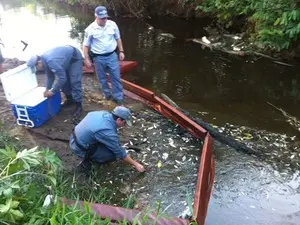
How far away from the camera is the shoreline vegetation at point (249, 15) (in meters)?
9.73

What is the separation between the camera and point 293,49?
445 inches

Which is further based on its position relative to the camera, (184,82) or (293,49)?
(293,49)

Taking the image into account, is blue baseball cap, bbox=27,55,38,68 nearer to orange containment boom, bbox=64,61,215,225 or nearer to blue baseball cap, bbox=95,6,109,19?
blue baseball cap, bbox=95,6,109,19

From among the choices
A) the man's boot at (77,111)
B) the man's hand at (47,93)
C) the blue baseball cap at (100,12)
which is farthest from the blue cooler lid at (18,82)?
the blue baseball cap at (100,12)

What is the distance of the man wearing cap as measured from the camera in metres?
6.88

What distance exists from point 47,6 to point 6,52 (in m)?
12.6

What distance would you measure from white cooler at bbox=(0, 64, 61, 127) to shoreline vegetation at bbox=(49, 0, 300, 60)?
20.5 ft

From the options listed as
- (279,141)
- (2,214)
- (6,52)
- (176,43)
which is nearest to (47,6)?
(6,52)

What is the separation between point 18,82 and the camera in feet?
20.9

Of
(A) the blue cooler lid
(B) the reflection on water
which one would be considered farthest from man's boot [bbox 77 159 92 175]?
(B) the reflection on water

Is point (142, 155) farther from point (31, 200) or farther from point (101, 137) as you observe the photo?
point (31, 200)

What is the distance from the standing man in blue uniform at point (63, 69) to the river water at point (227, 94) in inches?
112

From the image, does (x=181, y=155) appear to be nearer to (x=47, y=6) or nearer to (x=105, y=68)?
(x=105, y=68)

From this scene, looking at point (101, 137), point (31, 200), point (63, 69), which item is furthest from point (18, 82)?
point (31, 200)
